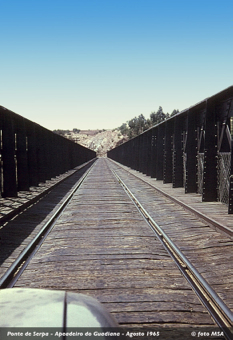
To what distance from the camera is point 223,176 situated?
10.1m

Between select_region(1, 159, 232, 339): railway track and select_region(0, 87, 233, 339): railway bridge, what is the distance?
0.5 inches

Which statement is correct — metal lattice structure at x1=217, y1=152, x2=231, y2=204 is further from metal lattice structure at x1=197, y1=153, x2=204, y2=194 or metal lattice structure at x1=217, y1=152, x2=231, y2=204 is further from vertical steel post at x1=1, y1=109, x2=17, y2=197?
vertical steel post at x1=1, y1=109, x2=17, y2=197

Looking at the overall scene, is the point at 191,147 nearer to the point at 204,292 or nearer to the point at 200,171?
the point at 200,171

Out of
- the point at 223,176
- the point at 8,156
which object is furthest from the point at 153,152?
the point at 8,156

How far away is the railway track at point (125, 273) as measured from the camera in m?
3.46

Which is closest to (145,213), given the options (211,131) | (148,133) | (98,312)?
(211,131)

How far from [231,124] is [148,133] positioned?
15183 mm

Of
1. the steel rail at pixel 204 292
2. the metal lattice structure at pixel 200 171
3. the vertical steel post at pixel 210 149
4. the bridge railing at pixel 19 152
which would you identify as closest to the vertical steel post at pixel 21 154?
the bridge railing at pixel 19 152

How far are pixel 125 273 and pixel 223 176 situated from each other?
20.5 ft

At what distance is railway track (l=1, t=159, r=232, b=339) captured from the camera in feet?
11.4

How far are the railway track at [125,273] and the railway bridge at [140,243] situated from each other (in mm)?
12

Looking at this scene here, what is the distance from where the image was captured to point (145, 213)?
381 inches

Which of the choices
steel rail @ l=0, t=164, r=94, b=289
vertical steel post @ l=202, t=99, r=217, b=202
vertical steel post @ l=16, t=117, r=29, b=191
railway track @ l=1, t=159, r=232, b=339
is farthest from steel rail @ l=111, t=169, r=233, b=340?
vertical steel post @ l=16, t=117, r=29, b=191

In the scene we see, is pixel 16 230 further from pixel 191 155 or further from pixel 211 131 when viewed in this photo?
pixel 191 155
